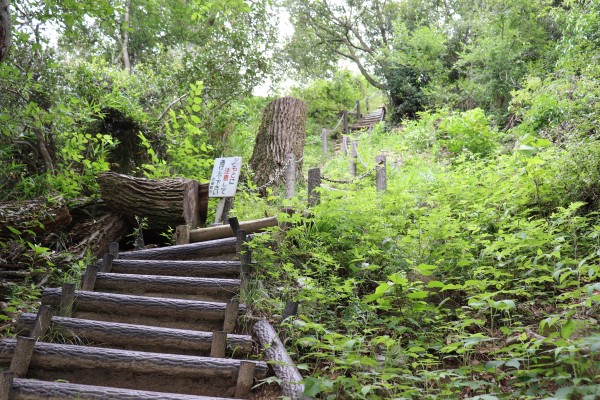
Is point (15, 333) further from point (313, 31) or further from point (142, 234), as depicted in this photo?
point (313, 31)

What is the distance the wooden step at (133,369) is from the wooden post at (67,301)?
647mm

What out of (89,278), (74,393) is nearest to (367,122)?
(89,278)

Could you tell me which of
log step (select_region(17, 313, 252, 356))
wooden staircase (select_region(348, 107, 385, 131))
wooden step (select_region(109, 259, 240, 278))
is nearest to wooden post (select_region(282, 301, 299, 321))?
log step (select_region(17, 313, 252, 356))

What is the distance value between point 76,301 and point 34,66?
4907 mm

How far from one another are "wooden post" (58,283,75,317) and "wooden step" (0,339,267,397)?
65cm

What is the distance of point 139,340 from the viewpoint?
4078mm

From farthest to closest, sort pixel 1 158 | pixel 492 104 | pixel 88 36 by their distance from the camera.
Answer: pixel 88 36 < pixel 492 104 < pixel 1 158

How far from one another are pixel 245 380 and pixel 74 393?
123cm

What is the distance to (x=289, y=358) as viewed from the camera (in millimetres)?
3670

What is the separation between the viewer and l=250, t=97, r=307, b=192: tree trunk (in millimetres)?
8852

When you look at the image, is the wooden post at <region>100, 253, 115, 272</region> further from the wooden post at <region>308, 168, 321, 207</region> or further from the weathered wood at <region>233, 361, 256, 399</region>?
the weathered wood at <region>233, 361, 256, 399</region>

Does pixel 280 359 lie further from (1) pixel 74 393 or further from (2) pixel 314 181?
(2) pixel 314 181

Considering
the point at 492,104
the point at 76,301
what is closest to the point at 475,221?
the point at 76,301

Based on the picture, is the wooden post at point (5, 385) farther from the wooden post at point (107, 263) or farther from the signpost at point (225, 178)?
the signpost at point (225, 178)
